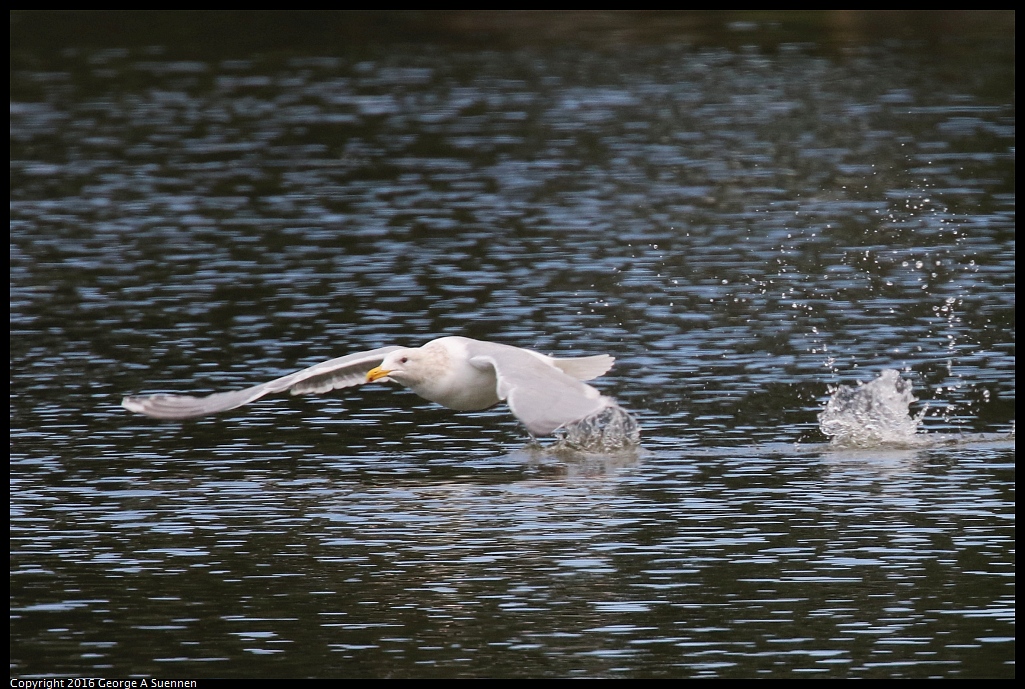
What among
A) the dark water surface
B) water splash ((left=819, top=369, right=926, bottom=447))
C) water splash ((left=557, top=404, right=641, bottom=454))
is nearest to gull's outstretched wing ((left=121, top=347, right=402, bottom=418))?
the dark water surface

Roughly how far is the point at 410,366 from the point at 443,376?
234 millimetres

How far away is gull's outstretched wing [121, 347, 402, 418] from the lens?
14.2 metres

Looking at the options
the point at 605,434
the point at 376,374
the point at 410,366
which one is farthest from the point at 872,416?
the point at 376,374

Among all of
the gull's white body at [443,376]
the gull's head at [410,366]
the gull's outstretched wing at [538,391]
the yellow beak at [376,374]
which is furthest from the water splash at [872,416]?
the yellow beak at [376,374]

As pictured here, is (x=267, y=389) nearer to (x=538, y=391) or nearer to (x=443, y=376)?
(x=443, y=376)

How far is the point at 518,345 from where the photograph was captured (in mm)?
18875

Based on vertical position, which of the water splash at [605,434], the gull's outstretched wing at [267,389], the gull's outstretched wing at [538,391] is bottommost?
the water splash at [605,434]

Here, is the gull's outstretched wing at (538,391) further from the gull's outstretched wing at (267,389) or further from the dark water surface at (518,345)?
the gull's outstretched wing at (267,389)

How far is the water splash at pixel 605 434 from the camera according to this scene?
15664mm

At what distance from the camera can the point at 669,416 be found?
16500mm

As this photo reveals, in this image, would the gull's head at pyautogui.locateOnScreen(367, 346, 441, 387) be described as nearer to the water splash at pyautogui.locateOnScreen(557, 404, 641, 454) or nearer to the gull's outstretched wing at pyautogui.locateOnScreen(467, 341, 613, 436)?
the gull's outstretched wing at pyautogui.locateOnScreen(467, 341, 613, 436)

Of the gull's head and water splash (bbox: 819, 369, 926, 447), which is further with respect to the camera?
water splash (bbox: 819, 369, 926, 447)

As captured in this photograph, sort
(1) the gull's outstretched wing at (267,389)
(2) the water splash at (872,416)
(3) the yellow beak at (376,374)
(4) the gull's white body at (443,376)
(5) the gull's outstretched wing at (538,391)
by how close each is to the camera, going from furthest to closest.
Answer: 1. (2) the water splash at (872,416)
2. (3) the yellow beak at (376,374)
3. (1) the gull's outstretched wing at (267,389)
4. (4) the gull's white body at (443,376)
5. (5) the gull's outstretched wing at (538,391)

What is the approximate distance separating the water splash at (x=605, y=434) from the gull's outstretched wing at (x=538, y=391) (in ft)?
2.87
